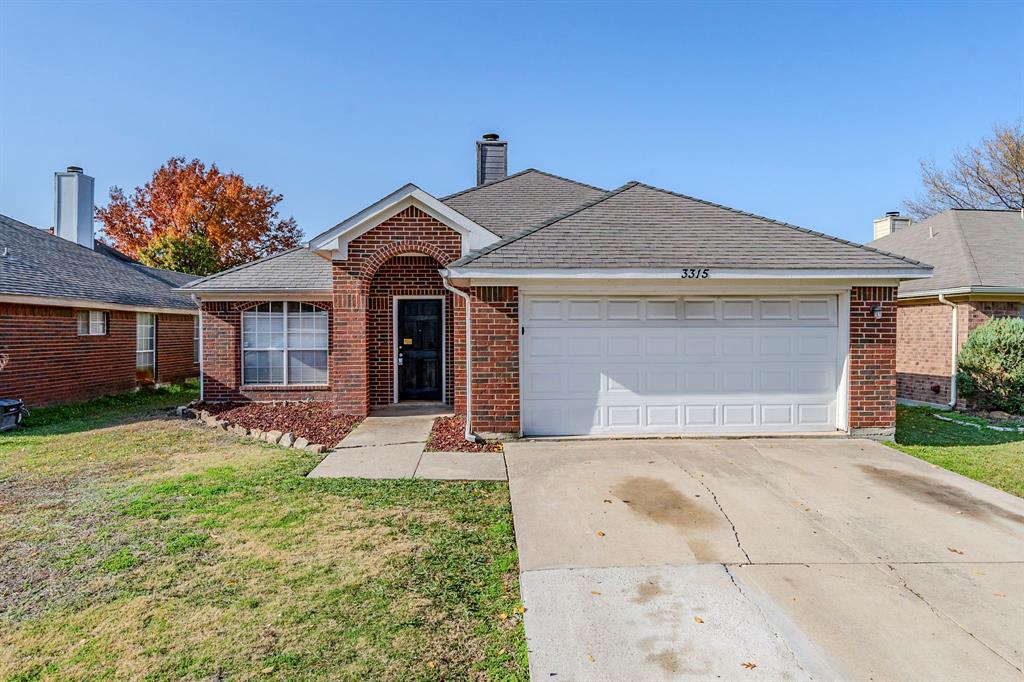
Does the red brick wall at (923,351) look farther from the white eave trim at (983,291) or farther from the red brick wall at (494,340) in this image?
the red brick wall at (494,340)

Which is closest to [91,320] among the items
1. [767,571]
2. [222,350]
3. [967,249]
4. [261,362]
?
[222,350]

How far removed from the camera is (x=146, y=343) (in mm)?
15445

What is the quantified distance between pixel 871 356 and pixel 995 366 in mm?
5084

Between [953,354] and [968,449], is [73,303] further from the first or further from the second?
[953,354]

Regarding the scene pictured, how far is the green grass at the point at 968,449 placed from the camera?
6.70 meters

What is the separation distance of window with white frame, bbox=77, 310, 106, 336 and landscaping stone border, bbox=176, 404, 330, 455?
4138 millimetres

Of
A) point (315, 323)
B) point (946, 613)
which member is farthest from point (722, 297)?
point (315, 323)

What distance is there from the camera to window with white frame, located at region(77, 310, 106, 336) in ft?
41.6

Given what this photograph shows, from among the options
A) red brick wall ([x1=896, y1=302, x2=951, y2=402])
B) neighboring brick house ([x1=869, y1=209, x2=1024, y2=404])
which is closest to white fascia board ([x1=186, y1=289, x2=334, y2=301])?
red brick wall ([x1=896, y1=302, x2=951, y2=402])

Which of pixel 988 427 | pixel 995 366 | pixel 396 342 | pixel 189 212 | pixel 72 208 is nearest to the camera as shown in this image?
pixel 988 427

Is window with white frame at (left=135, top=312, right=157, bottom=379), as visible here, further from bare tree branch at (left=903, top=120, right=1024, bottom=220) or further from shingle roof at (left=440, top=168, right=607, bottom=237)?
bare tree branch at (left=903, top=120, right=1024, bottom=220)

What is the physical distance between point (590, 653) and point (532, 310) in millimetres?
5499

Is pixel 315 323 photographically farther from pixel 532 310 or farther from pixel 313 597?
pixel 313 597

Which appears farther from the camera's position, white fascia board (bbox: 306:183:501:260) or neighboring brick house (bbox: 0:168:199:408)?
neighboring brick house (bbox: 0:168:199:408)
